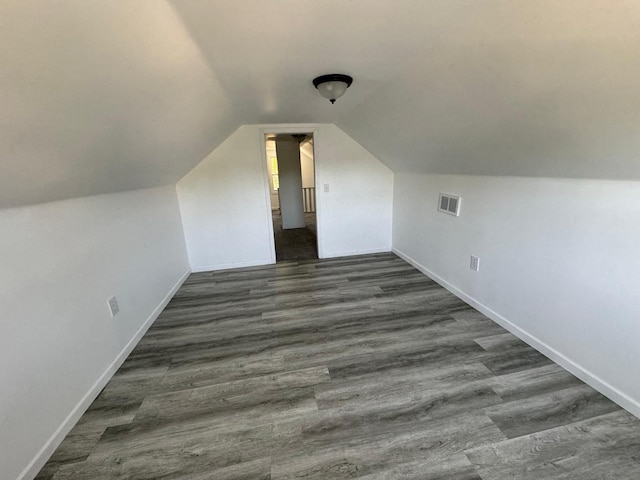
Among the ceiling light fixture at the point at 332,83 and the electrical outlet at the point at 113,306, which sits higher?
the ceiling light fixture at the point at 332,83

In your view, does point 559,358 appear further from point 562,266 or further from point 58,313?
point 58,313

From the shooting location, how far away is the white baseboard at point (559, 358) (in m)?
1.46

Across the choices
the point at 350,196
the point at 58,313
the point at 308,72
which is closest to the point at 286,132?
the point at 350,196

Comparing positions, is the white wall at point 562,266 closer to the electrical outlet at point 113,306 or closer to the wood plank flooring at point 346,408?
the wood plank flooring at point 346,408

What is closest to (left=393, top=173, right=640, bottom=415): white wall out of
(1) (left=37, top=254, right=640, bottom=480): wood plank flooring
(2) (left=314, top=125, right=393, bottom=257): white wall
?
(1) (left=37, top=254, right=640, bottom=480): wood plank flooring

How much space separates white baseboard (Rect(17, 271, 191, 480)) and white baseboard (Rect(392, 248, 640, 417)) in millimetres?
2931

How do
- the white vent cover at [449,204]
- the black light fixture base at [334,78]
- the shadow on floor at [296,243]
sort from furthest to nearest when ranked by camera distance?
1. the shadow on floor at [296,243]
2. the white vent cover at [449,204]
3. the black light fixture base at [334,78]

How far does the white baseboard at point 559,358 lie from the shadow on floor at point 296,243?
2178mm

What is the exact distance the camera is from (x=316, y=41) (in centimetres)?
135

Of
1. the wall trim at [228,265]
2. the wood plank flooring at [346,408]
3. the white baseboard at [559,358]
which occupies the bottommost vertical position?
the wood plank flooring at [346,408]

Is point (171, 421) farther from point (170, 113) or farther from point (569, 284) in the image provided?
point (569, 284)

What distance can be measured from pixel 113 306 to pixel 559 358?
3.08 m

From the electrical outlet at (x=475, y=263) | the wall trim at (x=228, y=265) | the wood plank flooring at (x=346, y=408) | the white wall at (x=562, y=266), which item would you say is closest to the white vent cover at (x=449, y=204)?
the white wall at (x=562, y=266)

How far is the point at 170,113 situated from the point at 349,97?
4.54ft
